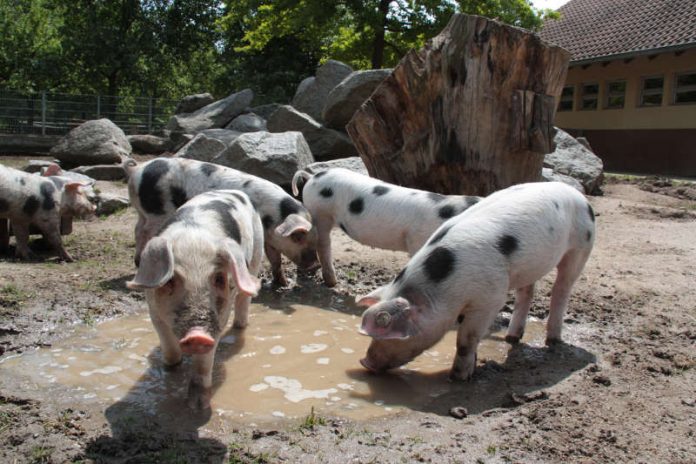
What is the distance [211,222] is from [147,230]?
9.58 feet

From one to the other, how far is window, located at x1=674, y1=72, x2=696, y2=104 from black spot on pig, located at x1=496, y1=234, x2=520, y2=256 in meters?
18.6

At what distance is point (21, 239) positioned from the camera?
25.0 feet

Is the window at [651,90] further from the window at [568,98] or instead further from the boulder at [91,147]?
the boulder at [91,147]

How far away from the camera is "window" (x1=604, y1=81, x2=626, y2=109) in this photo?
23.0 meters

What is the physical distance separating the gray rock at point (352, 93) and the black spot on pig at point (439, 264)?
9.51m

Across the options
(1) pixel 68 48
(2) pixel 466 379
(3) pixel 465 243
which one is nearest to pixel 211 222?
(3) pixel 465 243

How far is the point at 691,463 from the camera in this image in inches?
129

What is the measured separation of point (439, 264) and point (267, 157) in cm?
666

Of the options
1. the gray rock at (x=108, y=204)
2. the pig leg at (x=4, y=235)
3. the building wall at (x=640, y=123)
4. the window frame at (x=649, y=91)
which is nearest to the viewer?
the pig leg at (x=4, y=235)

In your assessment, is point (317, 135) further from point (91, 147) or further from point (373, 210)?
point (373, 210)

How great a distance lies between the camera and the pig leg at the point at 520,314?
5.35 metres

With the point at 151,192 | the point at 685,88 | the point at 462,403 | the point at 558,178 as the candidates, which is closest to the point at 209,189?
the point at 151,192

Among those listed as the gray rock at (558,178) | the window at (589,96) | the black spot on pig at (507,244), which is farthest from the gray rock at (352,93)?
the window at (589,96)

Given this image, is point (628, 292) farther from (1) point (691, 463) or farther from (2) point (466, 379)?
(1) point (691, 463)
